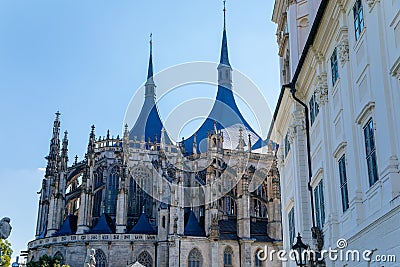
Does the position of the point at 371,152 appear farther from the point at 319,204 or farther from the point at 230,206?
the point at 230,206

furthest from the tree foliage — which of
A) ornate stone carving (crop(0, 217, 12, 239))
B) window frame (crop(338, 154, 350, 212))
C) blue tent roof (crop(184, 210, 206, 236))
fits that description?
window frame (crop(338, 154, 350, 212))

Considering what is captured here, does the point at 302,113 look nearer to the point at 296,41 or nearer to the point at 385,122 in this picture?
the point at 296,41

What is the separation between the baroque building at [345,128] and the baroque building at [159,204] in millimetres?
29611

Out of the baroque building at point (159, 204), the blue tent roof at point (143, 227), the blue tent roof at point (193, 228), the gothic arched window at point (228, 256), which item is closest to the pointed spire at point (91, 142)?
the baroque building at point (159, 204)

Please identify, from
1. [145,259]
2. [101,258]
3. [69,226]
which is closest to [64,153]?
[69,226]

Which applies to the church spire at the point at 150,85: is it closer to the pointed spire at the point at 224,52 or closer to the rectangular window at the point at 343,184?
the pointed spire at the point at 224,52

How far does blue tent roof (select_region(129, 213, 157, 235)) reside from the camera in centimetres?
5381

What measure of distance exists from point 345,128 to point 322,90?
273 centimetres

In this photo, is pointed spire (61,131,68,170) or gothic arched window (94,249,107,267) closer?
gothic arched window (94,249,107,267)

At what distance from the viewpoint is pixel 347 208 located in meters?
14.5

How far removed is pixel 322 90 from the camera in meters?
16.8

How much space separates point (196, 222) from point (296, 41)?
1359 inches

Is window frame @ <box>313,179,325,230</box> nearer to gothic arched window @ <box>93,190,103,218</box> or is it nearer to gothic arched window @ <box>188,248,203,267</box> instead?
gothic arched window @ <box>188,248,203,267</box>

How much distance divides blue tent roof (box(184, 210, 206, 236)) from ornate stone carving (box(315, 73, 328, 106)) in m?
36.4
